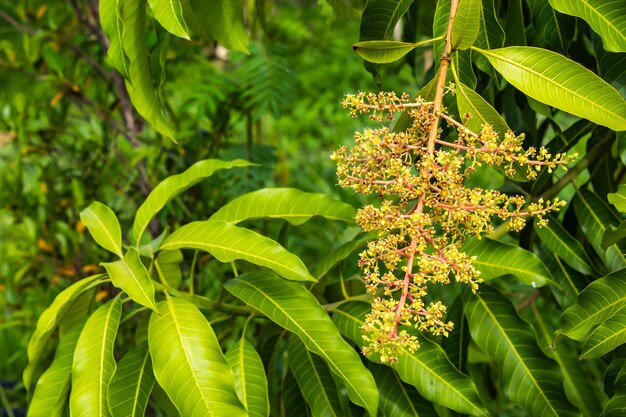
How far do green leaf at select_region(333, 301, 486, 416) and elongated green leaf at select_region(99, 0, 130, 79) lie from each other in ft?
1.67

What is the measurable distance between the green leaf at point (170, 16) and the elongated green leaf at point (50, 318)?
1.20ft

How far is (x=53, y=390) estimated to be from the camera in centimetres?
101

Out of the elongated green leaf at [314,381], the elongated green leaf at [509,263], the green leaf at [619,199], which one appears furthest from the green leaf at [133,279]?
the green leaf at [619,199]

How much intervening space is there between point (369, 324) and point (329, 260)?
1.47 feet

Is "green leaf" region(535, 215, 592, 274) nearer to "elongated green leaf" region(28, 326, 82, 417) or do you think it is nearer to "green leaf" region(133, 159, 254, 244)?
"green leaf" region(133, 159, 254, 244)

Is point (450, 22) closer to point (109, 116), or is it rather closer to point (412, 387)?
point (412, 387)

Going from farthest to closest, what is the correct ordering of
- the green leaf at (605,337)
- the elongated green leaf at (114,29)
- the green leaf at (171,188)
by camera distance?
the green leaf at (171,188), the elongated green leaf at (114,29), the green leaf at (605,337)

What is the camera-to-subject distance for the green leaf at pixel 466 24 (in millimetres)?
833

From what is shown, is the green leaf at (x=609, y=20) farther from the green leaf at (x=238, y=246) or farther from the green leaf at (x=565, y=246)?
the green leaf at (x=238, y=246)

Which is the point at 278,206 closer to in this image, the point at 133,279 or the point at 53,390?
the point at 133,279

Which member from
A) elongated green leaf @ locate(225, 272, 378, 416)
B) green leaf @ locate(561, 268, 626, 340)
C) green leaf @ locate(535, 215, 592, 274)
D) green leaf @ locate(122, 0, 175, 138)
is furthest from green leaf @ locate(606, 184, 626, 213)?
green leaf @ locate(122, 0, 175, 138)

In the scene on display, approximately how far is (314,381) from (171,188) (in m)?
0.36

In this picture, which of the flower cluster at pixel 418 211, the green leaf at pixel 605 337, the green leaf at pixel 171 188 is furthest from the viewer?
the green leaf at pixel 171 188

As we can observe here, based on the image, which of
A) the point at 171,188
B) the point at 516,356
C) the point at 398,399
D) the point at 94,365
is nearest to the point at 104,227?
the point at 171,188
